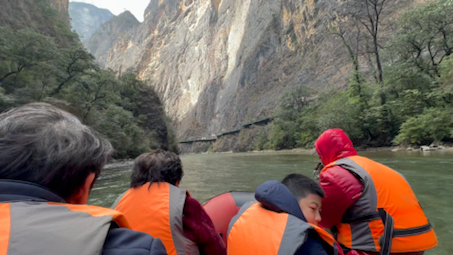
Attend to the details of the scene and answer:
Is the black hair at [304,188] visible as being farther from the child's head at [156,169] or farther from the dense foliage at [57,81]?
the dense foliage at [57,81]

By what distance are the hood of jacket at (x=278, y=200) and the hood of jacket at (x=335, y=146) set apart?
0.93 m

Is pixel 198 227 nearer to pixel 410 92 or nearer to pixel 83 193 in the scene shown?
pixel 83 193

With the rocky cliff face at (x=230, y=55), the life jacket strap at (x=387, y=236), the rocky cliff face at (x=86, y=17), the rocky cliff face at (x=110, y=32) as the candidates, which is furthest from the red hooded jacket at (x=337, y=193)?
the rocky cliff face at (x=86, y=17)

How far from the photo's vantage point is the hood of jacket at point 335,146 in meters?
1.98

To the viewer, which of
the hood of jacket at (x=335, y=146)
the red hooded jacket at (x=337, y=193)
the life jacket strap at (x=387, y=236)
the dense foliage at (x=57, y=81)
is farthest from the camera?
the dense foliage at (x=57, y=81)

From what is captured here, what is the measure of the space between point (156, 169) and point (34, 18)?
83.5 ft

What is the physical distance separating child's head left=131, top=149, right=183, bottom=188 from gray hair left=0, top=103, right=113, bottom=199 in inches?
36.7

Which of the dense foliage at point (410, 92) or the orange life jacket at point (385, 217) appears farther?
the dense foliage at point (410, 92)

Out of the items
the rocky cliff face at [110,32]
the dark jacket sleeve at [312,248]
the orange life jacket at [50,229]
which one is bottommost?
the dark jacket sleeve at [312,248]

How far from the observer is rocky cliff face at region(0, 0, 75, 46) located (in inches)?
665

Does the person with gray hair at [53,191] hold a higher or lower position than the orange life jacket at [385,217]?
higher

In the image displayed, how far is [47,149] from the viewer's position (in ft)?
2.45

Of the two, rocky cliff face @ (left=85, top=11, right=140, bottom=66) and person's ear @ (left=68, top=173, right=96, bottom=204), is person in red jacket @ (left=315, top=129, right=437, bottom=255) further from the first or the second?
rocky cliff face @ (left=85, top=11, right=140, bottom=66)

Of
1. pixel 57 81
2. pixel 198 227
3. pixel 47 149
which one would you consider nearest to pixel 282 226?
pixel 198 227
